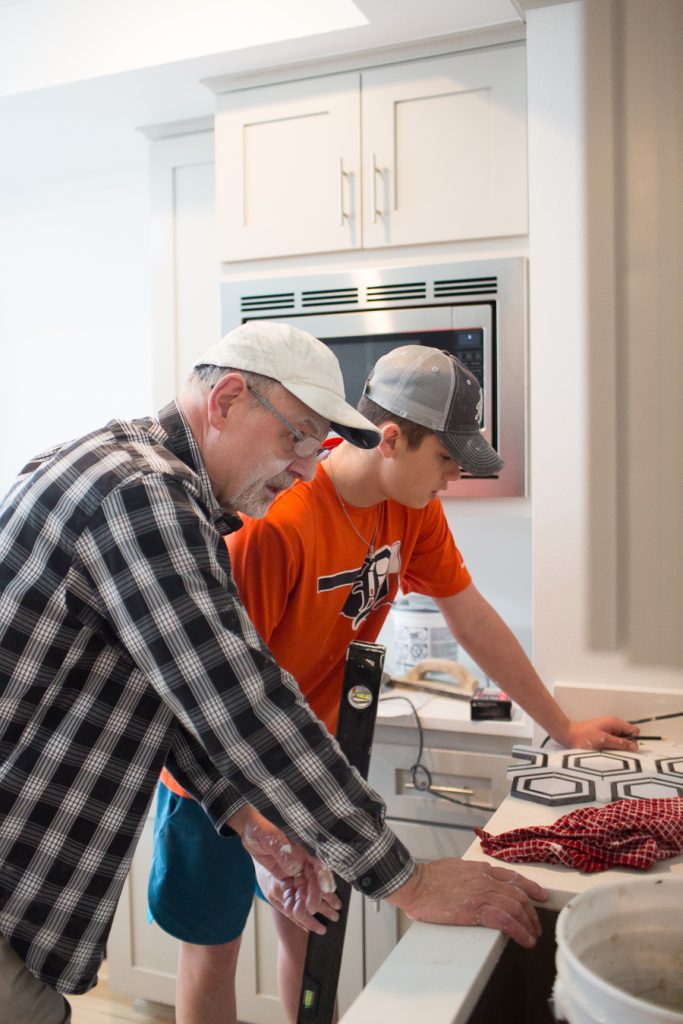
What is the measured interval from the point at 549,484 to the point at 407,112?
948 millimetres

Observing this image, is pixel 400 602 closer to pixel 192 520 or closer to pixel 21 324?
pixel 192 520

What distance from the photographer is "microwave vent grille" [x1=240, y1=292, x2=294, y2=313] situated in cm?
221

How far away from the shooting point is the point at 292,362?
3.67ft

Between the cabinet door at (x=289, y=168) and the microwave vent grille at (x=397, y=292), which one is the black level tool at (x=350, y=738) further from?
the cabinet door at (x=289, y=168)

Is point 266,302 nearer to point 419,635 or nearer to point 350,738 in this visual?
point 419,635

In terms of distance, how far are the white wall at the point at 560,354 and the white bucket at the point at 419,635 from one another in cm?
54

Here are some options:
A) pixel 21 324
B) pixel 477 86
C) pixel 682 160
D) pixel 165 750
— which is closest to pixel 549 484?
pixel 682 160

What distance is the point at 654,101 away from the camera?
1.72m

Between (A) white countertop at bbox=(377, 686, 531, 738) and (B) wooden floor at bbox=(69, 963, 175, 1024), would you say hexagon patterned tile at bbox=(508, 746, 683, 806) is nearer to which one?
(A) white countertop at bbox=(377, 686, 531, 738)

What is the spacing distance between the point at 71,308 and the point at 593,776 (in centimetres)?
245

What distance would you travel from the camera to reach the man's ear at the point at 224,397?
110 cm

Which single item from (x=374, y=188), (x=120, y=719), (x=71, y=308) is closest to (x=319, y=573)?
(x=120, y=719)

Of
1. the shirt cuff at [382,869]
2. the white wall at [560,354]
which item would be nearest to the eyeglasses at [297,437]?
the shirt cuff at [382,869]

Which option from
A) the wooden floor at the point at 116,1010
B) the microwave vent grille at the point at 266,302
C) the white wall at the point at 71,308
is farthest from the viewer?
the white wall at the point at 71,308
